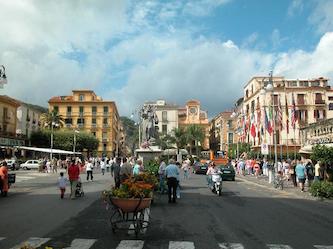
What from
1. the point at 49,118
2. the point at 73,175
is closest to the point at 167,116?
the point at 49,118

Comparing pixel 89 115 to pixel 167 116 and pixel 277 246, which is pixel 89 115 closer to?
pixel 167 116

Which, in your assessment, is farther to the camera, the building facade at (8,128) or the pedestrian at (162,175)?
the building facade at (8,128)

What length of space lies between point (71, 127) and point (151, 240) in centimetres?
9494

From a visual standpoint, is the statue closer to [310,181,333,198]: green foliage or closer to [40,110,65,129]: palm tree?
[310,181,333,198]: green foliage

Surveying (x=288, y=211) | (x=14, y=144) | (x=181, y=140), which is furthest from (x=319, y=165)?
(x=181, y=140)

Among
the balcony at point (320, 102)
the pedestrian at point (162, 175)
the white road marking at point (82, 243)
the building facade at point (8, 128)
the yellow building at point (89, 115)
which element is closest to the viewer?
the white road marking at point (82, 243)

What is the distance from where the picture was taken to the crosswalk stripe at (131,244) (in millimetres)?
7613

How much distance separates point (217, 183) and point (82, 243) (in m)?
12.0

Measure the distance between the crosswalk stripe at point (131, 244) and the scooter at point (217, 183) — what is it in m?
11.2

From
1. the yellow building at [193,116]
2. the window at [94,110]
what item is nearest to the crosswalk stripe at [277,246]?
the window at [94,110]

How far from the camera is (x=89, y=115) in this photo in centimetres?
10025

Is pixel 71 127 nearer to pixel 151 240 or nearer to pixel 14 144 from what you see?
pixel 14 144

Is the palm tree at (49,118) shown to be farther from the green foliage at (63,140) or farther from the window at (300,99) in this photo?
the window at (300,99)

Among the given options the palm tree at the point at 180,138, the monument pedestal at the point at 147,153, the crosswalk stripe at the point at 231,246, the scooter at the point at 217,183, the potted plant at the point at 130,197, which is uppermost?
the palm tree at the point at 180,138
